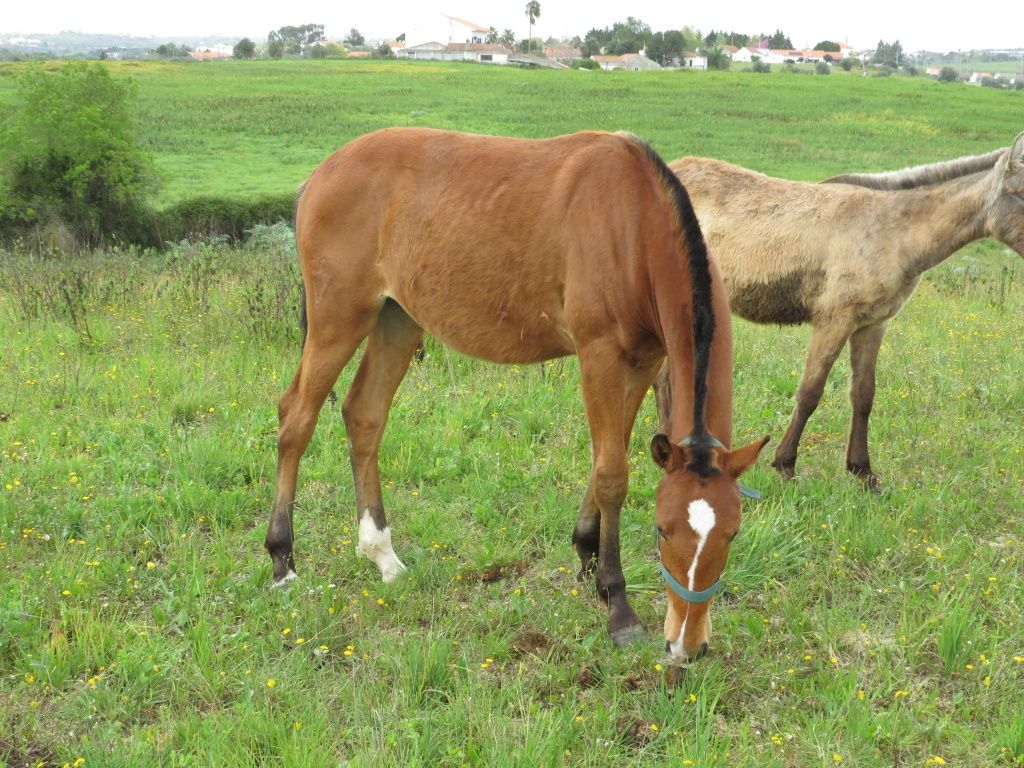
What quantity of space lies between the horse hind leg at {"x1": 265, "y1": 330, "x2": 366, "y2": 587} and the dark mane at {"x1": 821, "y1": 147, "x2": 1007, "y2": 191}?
3888 mm

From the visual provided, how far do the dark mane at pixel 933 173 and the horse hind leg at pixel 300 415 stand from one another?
3888mm

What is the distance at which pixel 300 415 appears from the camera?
15.7 ft

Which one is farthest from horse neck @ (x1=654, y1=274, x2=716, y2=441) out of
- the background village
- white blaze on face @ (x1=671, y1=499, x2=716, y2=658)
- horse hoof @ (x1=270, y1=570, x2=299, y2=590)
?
the background village

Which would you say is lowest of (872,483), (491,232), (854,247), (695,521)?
(872,483)

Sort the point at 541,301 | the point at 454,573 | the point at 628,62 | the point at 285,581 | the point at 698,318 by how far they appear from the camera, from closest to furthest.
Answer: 1. the point at 698,318
2. the point at 541,301
3. the point at 285,581
4. the point at 454,573
5. the point at 628,62

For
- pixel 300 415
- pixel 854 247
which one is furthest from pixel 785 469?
pixel 300 415

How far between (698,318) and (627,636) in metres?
1.51

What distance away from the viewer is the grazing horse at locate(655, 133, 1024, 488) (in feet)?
18.8

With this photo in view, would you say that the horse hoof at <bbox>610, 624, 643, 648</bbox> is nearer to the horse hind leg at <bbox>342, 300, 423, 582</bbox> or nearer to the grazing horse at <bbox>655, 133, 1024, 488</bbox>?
the horse hind leg at <bbox>342, 300, 423, 582</bbox>

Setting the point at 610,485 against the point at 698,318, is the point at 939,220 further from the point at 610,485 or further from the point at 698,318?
the point at 610,485

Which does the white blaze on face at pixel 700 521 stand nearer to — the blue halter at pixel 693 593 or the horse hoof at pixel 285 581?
the blue halter at pixel 693 593

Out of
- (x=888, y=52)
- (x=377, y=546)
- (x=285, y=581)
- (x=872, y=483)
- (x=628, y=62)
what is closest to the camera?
(x=285, y=581)

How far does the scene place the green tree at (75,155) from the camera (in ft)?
67.9

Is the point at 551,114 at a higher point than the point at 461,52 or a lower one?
lower
